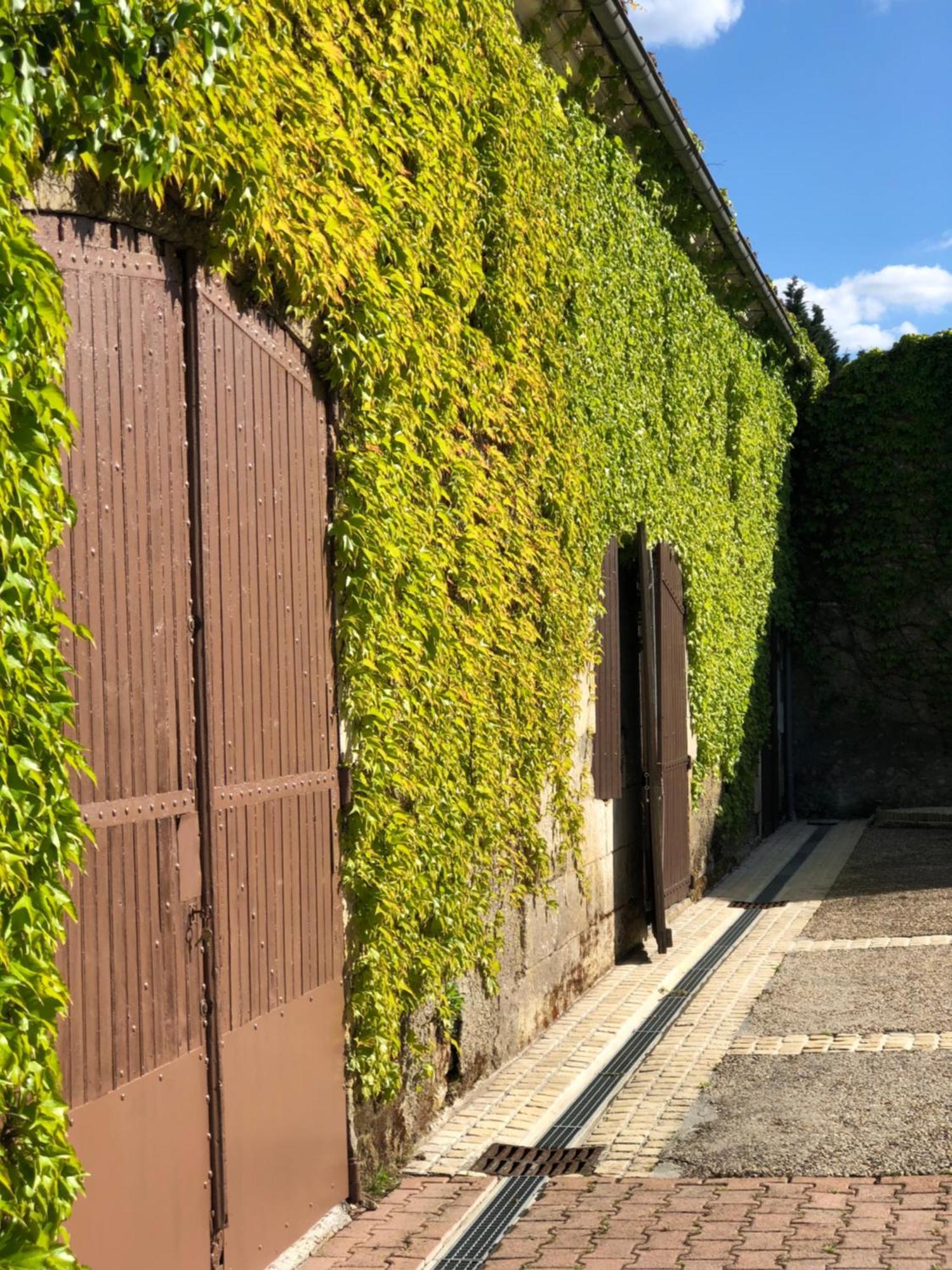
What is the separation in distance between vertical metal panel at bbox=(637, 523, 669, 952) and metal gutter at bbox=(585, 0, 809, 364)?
2.56 meters

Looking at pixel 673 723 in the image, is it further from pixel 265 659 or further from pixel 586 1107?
pixel 265 659

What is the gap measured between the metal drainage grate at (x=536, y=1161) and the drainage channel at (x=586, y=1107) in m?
0.06

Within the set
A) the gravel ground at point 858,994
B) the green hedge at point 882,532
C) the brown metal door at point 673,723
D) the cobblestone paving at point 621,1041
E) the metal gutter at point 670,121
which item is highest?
the metal gutter at point 670,121

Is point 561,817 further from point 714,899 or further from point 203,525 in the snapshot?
point 714,899

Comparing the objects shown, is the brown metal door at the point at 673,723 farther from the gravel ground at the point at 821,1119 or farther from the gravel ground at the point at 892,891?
the gravel ground at the point at 821,1119

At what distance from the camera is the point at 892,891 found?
1118 cm

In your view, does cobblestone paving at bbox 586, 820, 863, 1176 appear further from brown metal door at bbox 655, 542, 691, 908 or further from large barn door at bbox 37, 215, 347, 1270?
large barn door at bbox 37, 215, 347, 1270

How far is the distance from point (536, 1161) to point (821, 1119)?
40.8 inches

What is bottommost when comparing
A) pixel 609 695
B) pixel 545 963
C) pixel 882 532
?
pixel 545 963

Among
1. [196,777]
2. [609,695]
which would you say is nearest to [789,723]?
[609,695]

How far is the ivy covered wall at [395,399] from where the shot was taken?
276 centimetres

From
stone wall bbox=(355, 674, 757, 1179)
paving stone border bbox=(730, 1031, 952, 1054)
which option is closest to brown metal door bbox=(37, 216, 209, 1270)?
stone wall bbox=(355, 674, 757, 1179)

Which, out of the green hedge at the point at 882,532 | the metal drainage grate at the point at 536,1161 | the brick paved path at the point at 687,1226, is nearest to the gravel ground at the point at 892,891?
the green hedge at the point at 882,532

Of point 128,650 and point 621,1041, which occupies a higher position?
point 128,650
